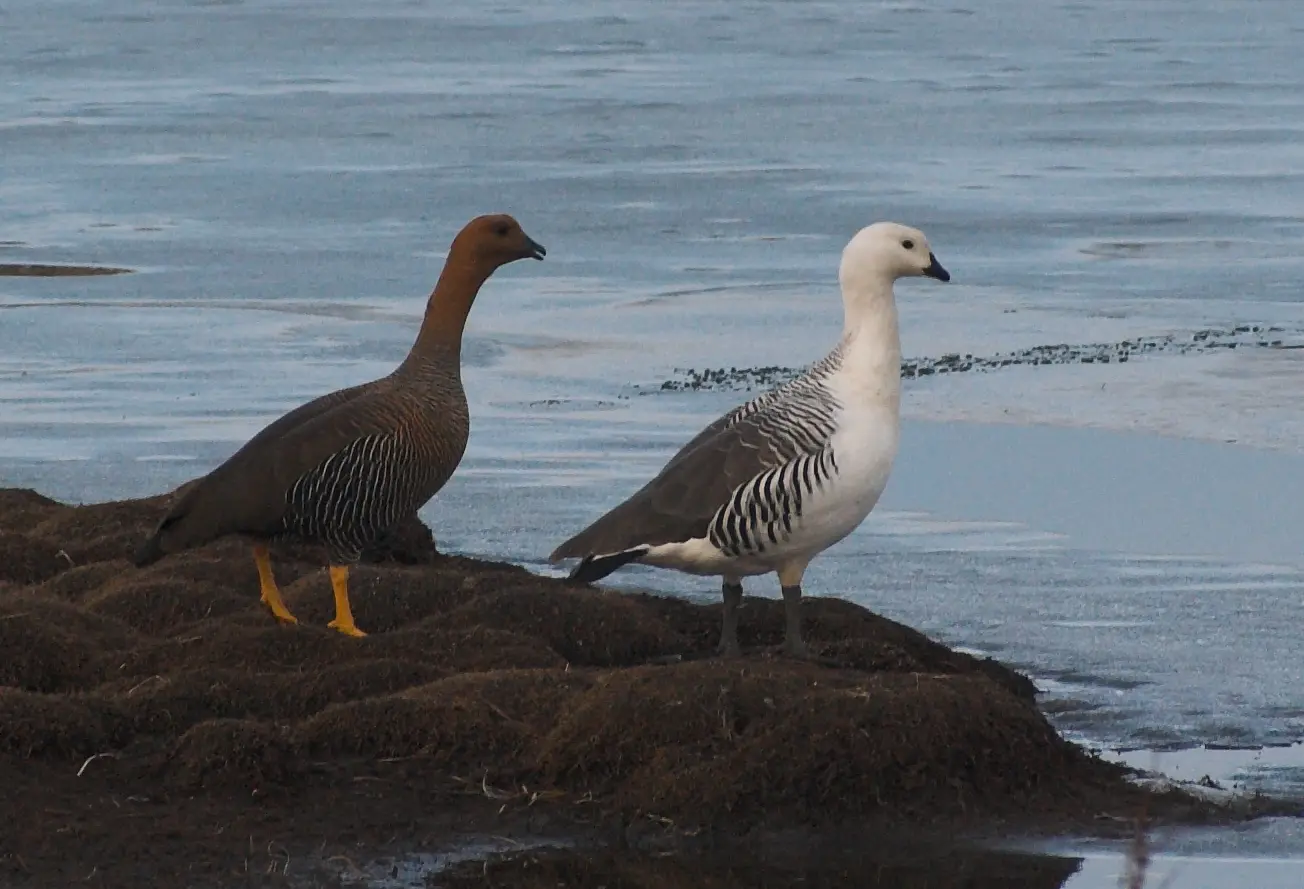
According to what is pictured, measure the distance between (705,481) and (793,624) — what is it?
51 cm

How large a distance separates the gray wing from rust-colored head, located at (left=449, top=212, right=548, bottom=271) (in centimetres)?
142

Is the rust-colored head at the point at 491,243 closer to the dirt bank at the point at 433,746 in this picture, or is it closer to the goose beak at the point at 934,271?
the goose beak at the point at 934,271

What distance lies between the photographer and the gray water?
30.5 ft

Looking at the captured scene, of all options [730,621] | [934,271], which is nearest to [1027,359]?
[934,271]

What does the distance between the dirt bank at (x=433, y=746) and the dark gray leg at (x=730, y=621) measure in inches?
8.0

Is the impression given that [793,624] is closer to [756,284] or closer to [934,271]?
[934,271]

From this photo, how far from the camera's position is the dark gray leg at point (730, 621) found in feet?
24.9

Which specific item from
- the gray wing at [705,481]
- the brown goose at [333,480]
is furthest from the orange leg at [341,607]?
the gray wing at [705,481]

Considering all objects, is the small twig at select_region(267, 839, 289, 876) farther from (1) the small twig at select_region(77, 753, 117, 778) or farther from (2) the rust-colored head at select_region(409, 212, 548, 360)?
(2) the rust-colored head at select_region(409, 212, 548, 360)

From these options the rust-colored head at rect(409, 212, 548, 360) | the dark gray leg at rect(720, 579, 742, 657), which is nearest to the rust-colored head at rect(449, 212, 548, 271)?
the rust-colored head at rect(409, 212, 548, 360)

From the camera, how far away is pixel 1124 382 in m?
12.2

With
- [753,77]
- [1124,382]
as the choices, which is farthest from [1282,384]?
[753,77]

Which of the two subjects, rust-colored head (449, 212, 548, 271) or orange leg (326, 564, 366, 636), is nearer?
orange leg (326, 564, 366, 636)

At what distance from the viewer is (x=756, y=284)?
49.6 feet
